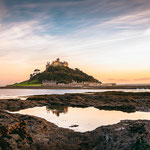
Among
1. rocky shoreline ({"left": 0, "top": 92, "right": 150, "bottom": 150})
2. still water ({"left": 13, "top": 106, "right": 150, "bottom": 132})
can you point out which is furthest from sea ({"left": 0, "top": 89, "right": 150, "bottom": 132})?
rocky shoreline ({"left": 0, "top": 92, "right": 150, "bottom": 150})

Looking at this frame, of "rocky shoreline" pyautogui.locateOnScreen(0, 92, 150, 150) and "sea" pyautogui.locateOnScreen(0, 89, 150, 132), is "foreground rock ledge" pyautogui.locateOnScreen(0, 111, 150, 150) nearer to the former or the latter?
"rocky shoreline" pyautogui.locateOnScreen(0, 92, 150, 150)

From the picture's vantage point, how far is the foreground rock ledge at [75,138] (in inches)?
365

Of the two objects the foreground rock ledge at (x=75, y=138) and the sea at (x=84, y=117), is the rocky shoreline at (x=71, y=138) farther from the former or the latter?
the sea at (x=84, y=117)

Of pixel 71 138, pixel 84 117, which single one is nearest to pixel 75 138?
pixel 71 138

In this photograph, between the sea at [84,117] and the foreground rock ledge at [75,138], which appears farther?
the sea at [84,117]

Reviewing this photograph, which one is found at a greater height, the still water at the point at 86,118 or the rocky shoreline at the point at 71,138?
the rocky shoreline at the point at 71,138

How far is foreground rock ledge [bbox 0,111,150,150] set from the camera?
9273 millimetres

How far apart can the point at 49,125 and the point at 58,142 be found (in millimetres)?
2913

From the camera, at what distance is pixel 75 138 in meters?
11.3

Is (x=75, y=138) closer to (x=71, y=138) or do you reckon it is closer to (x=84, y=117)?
(x=71, y=138)

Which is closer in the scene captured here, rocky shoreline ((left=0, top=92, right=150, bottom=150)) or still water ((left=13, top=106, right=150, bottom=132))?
rocky shoreline ((left=0, top=92, right=150, bottom=150))

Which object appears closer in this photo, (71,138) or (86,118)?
(71,138)

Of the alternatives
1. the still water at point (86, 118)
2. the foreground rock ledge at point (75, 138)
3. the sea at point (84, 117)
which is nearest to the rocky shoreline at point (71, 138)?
the foreground rock ledge at point (75, 138)

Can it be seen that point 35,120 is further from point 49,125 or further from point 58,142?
point 58,142
